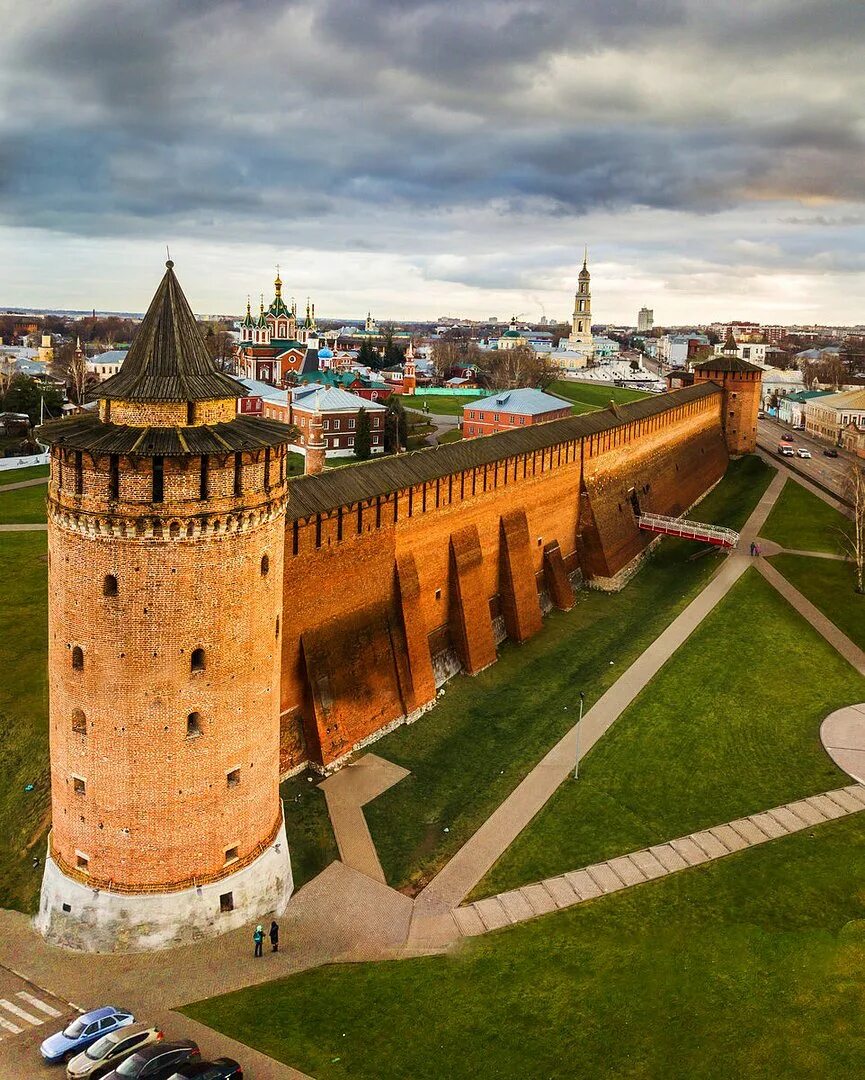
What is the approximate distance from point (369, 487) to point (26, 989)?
48.1 ft

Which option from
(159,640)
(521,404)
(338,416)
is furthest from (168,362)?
(521,404)

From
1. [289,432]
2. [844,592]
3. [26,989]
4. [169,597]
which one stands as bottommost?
[26,989]

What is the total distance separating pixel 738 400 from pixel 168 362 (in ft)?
186

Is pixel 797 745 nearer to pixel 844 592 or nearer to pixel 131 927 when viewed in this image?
pixel 844 592

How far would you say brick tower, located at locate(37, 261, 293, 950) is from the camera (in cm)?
1543

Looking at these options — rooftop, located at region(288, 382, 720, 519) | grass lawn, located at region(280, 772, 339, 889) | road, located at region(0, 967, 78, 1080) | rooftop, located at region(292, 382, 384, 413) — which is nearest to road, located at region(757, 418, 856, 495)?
rooftop, located at region(288, 382, 720, 519)

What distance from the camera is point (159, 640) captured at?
1570 cm

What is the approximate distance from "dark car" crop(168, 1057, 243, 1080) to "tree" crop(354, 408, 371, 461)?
174 feet

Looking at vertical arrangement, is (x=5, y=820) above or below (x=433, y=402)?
below

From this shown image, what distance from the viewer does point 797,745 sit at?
24.8m

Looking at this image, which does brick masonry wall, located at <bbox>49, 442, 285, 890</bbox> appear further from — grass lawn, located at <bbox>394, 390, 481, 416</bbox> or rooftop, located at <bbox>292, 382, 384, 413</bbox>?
grass lawn, located at <bbox>394, 390, 481, 416</bbox>

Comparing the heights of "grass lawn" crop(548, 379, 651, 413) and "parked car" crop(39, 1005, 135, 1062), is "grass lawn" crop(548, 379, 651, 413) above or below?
above

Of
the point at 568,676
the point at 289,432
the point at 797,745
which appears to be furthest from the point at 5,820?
the point at 797,745

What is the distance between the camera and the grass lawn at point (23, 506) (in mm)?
44250
